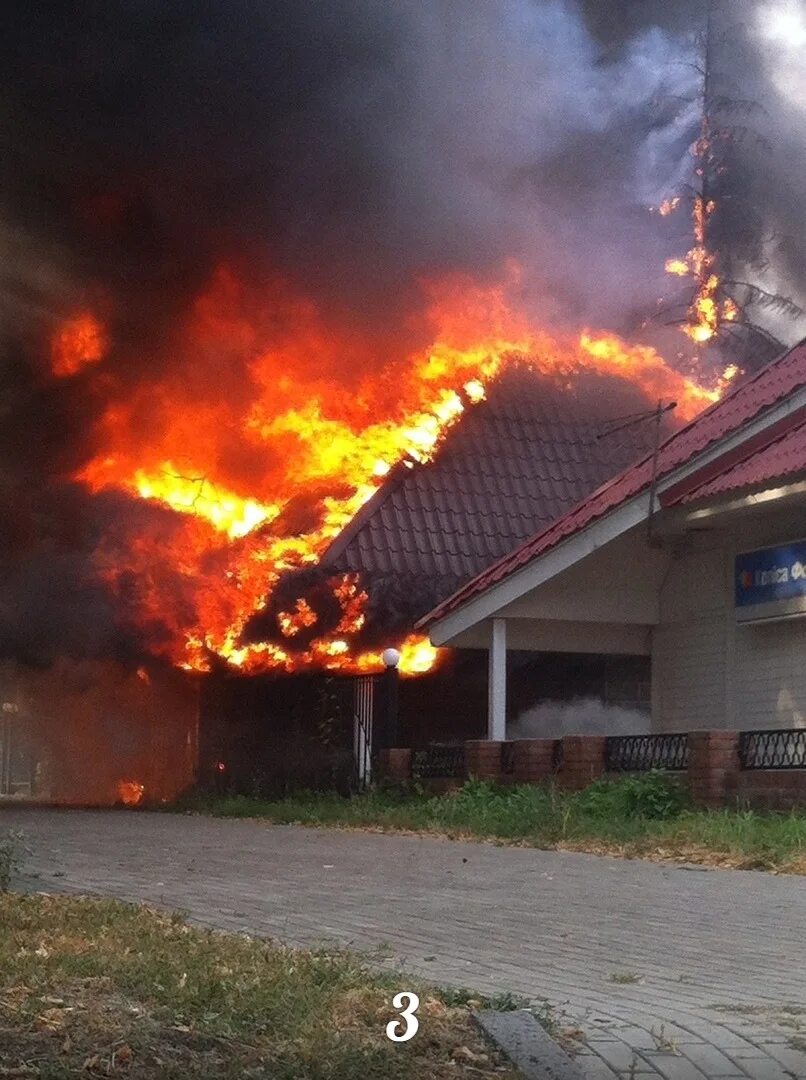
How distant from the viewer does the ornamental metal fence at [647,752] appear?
16438mm

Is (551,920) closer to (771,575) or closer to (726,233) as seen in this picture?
(771,575)

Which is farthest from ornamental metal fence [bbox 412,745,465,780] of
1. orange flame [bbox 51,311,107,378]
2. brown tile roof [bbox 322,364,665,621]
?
orange flame [bbox 51,311,107,378]

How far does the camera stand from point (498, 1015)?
5.32 meters

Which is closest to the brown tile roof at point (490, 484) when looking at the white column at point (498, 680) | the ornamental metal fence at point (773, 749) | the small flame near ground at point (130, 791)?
the white column at point (498, 680)

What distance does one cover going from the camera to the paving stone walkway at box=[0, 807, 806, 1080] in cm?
551

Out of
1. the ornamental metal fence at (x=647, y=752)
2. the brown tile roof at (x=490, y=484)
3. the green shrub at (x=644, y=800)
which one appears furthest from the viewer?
the brown tile roof at (x=490, y=484)

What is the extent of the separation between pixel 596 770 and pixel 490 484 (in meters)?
7.90

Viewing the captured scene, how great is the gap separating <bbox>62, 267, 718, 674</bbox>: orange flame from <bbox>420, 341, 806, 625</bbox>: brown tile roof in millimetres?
2449

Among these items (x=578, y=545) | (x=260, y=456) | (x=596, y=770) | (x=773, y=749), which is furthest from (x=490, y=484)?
(x=773, y=749)

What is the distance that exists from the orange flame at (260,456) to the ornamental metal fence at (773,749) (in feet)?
26.5

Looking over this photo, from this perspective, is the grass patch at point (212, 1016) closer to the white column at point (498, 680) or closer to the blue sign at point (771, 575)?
the blue sign at point (771, 575)

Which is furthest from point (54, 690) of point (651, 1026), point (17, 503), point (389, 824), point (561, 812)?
point (651, 1026)

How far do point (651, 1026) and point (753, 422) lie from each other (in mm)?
12645

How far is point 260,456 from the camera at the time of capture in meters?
22.0
